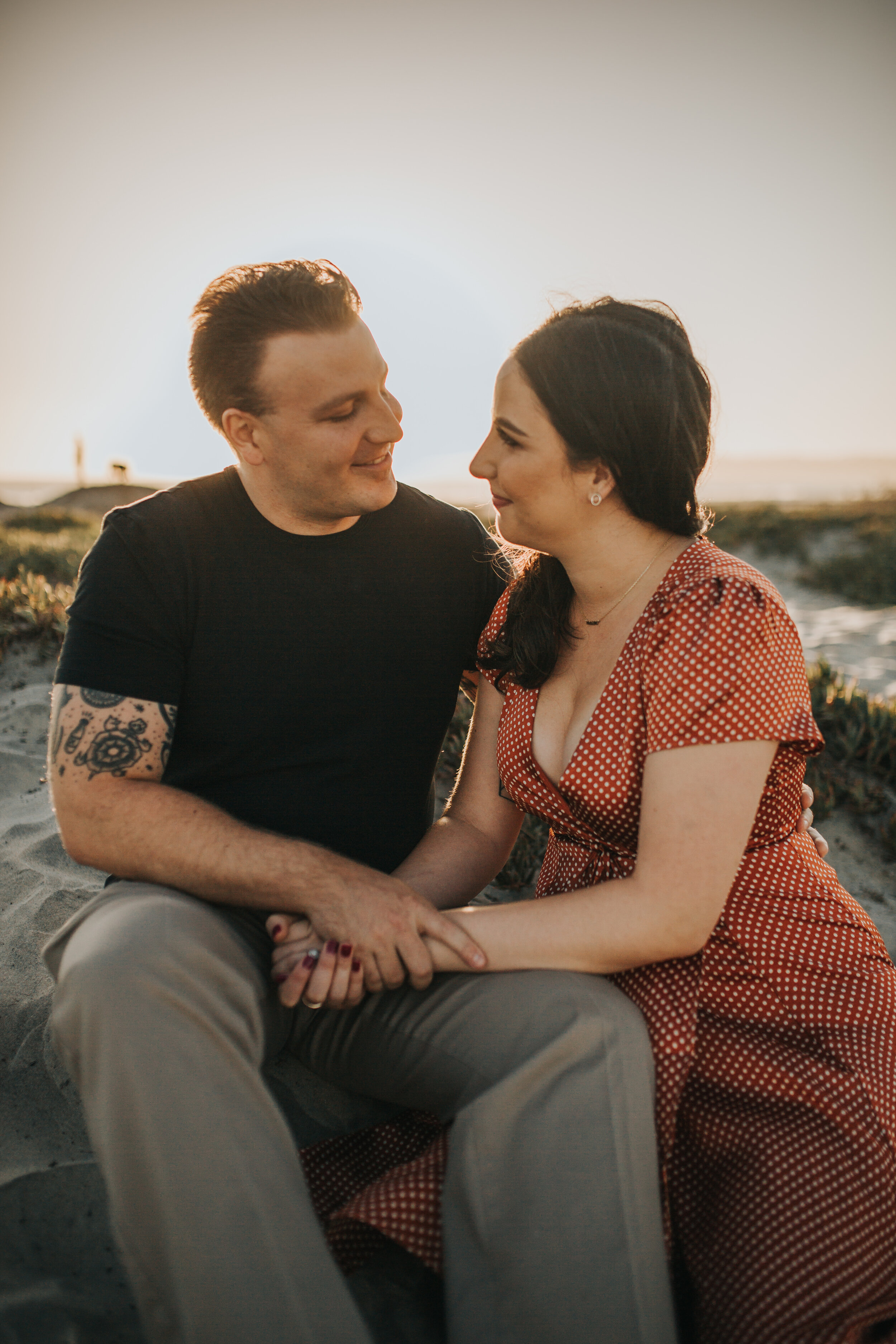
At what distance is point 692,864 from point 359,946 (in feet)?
2.67

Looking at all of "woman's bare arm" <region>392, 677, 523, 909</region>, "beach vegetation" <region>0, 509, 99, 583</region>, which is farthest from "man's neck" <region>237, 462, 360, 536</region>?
"beach vegetation" <region>0, 509, 99, 583</region>

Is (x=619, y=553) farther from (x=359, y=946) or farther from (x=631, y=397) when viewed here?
(x=359, y=946)

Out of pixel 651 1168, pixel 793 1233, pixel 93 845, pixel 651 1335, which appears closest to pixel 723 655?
pixel 651 1168

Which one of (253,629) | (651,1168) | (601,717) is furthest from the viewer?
(253,629)

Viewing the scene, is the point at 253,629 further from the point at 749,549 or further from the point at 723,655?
the point at 749,549

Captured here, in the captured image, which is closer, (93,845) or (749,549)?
(93,845)

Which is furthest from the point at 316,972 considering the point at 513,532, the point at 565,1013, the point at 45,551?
the point at 45,551

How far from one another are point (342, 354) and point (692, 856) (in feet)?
6.11

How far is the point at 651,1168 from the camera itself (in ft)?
5.54

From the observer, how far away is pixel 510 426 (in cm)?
225

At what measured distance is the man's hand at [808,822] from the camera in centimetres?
A: 231

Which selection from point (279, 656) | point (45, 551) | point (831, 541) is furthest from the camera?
point (831, 541)

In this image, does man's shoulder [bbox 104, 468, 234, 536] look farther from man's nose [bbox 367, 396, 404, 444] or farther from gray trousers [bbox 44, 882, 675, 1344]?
gray trousers [bbox 44, 882, 675, 1344]

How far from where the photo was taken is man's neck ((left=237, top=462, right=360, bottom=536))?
2.64 meters
